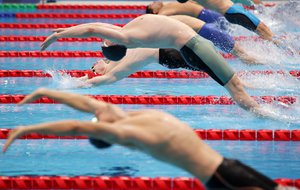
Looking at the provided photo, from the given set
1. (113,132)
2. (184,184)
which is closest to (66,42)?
(184,184)

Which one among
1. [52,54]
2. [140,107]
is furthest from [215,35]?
[52,54]

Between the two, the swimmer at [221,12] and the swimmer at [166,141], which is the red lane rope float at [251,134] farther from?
the swimmer at [221,12]

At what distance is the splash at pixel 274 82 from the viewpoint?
702cm

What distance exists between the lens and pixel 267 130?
5465 mm

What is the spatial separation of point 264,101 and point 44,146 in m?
2.06

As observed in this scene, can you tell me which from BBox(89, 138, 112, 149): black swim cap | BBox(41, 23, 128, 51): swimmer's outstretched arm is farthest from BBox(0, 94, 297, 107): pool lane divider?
BBox(89, 138, 112, 149): black swim cap

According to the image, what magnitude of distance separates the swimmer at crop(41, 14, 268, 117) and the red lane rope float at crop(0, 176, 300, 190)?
4.06 feet

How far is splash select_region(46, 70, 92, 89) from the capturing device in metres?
7.04

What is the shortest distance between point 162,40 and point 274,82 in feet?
7.13

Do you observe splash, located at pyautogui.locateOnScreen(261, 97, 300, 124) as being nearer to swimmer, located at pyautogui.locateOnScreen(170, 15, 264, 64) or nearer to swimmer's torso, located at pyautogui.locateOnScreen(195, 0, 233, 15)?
swimmer, located at pyautogui.locateOnScreen(170, 15, 264, 64)

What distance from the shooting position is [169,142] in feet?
11.2

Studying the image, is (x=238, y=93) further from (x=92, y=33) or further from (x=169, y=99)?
(x=92, y=33)

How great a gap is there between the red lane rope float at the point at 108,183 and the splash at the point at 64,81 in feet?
7.72

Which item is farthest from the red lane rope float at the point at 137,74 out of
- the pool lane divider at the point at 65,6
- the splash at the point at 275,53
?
the pool lane divider at the point at 65,6
